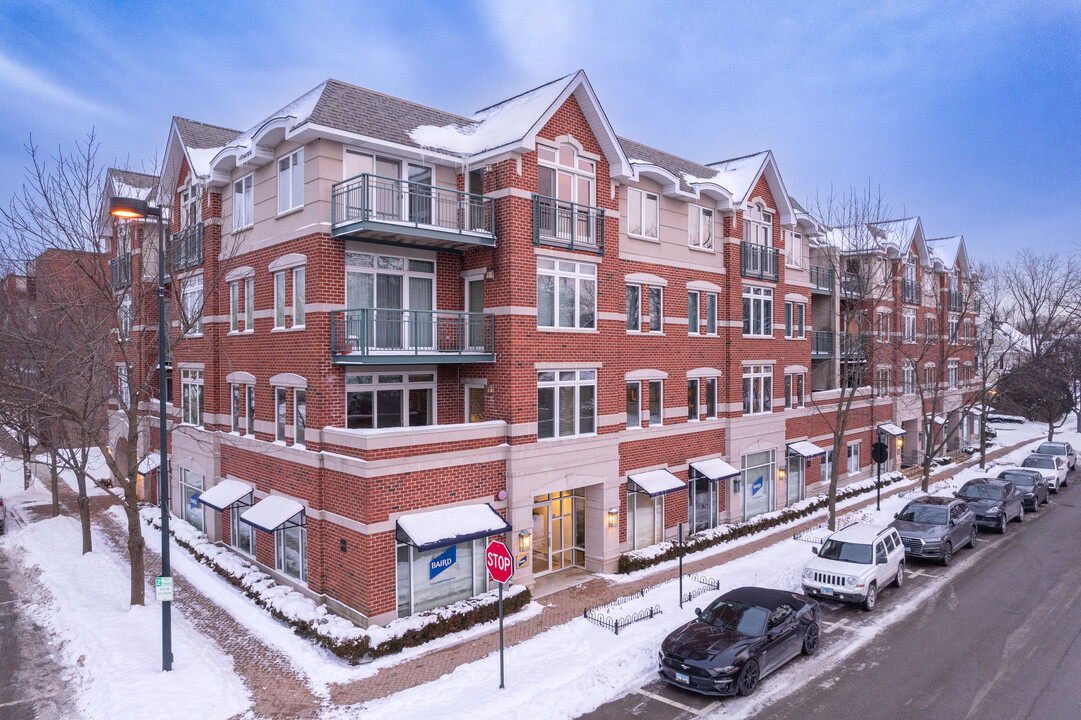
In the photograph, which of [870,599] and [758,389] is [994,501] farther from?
[870,599]

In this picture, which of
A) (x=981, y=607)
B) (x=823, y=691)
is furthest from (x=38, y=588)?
(x=981, y=607)

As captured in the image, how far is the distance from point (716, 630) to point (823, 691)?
7.04 feet

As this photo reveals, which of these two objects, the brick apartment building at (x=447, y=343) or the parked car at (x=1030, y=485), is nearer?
the brick apartment building at (x=447, y=343)

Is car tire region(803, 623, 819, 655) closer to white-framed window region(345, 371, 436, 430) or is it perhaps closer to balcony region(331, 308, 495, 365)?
balcony region(331, 308, 495, 365)

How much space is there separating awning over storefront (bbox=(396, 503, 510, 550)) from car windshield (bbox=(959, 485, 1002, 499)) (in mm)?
20396

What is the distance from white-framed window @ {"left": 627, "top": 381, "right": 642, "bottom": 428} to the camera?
66.9 feet

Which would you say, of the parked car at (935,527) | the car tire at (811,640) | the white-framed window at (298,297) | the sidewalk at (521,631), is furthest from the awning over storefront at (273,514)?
the parked car at (935,527)

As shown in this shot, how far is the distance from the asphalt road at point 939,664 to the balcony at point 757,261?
11.8 meters

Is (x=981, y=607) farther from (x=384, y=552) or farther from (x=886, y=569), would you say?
(x=384, y=552)

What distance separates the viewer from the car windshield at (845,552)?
649 inches

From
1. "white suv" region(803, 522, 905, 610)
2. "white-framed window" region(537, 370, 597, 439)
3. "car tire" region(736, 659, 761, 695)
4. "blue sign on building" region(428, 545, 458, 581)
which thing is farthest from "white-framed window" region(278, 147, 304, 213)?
"white suv" region(803, 522, 905, 610)

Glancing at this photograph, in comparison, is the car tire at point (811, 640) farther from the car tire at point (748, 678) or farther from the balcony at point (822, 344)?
the balcony at point (822, 344)

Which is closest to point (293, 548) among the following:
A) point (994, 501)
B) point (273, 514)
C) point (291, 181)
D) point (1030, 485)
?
point (273, 514)

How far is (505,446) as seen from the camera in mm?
16344
